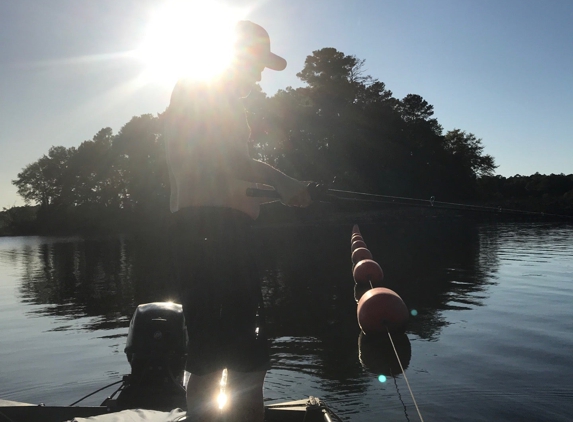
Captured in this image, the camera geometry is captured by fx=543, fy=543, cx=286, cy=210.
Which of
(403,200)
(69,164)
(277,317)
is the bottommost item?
(277,317)

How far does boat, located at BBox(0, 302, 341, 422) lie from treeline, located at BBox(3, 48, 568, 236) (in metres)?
50.6

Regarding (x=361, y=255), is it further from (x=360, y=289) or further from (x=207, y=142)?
(x=207, y=142)

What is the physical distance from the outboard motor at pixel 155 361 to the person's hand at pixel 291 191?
242 cm

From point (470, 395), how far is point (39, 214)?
3408 inches

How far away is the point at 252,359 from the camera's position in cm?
270

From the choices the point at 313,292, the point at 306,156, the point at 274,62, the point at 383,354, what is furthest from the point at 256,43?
the point at 306,156

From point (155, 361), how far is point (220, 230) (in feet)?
7.45

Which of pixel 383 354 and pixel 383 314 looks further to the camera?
pixel 383 314

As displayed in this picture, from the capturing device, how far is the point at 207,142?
9.09 ft

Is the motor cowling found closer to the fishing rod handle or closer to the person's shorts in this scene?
the person's shorts

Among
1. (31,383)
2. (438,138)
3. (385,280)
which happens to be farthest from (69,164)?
(31,383)

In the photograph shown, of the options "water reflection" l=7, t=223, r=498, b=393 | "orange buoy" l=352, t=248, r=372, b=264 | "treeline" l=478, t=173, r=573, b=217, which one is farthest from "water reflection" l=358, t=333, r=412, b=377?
"treeline" l=478, t=173, r=573, b=217

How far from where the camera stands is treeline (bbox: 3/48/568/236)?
63219 millimetres

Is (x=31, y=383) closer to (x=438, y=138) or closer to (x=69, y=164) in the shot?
(x=438, y=138)
